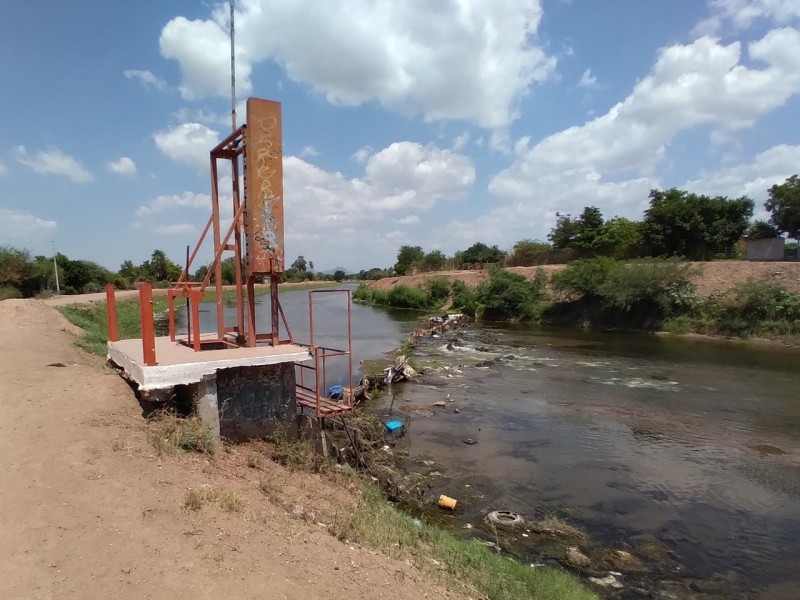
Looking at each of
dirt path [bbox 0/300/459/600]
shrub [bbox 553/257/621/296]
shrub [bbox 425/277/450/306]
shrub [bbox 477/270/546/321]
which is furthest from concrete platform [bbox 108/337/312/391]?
shrub [bbox 425/277/450/306]

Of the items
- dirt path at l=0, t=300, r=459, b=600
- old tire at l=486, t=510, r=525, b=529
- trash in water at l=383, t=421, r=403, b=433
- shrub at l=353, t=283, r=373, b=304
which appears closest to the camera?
dirt path at l=0, t=300, r=459, b=600

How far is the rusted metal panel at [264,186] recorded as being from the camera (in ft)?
29.0

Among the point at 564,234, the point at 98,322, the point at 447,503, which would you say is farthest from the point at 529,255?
the point at 447,503

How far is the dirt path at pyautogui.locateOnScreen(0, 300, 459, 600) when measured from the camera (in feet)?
13.8

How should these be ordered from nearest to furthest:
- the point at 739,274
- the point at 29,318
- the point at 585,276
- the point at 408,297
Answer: the point at 29,318, the point at 739,274, the point at 585,276, the point at 408,297

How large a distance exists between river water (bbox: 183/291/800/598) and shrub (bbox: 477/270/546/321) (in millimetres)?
19218

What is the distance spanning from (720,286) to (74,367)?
4069cm

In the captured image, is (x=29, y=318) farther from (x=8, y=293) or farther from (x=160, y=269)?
(x=160, y=269)

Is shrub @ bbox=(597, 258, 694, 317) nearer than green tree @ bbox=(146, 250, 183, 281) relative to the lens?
Yes

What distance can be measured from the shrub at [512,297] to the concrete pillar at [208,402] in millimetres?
40273

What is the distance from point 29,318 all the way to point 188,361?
1796 cm

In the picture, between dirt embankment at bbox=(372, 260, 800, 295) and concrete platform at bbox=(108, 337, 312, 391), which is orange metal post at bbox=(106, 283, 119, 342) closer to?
concrete platform at bbox=(108, 337, 312, 391)

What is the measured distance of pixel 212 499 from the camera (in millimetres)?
5734

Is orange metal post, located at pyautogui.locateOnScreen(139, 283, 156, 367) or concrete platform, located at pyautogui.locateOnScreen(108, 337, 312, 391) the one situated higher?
orange metal post, located at pyautogui.locateOnScreen(139, 283, 156, 367)
